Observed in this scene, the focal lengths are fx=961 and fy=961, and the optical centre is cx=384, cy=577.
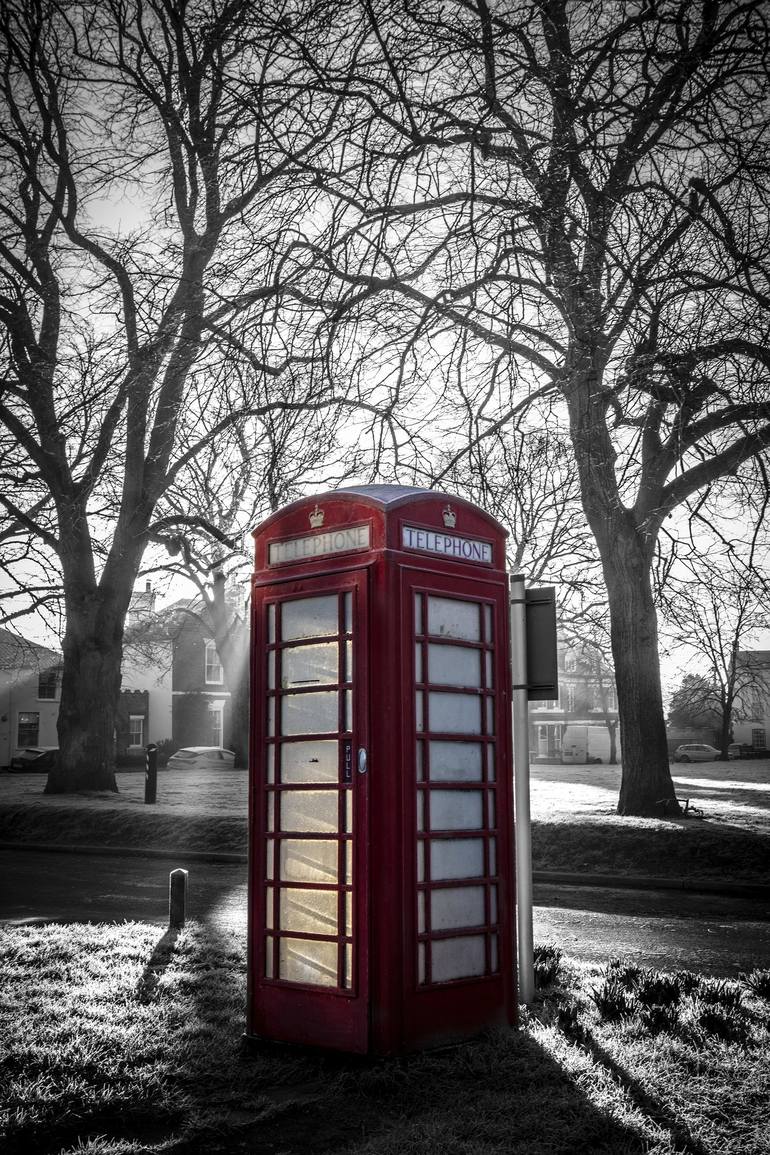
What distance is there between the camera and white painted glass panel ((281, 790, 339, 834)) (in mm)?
5176

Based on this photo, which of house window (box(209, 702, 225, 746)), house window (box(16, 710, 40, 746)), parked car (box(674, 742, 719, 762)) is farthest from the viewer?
parked car (box(674, 742, 719, 762))

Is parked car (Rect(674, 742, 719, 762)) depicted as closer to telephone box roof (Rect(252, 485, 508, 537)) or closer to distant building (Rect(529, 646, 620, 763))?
distant building (Rect(529, 646, 620, 763))

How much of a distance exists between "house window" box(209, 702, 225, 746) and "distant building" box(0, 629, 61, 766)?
28.7 feet

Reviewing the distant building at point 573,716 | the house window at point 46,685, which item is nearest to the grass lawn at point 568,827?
the house window at point 46,685

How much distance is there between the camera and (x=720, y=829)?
530 inches

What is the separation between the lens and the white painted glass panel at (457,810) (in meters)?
5.22

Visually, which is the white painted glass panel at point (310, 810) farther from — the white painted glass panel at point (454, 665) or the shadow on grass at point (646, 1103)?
the shadow on grass at point (646, 1103)

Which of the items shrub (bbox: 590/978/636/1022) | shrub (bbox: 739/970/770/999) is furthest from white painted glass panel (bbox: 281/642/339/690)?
shrub (bbox: 739/970/770/999)

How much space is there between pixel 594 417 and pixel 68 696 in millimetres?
15922

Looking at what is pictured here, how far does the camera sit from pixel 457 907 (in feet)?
17.2

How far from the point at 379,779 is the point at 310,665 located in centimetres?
80

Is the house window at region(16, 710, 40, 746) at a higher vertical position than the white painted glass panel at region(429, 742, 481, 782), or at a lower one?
lower

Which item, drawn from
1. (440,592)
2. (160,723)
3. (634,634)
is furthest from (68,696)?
(160,723)

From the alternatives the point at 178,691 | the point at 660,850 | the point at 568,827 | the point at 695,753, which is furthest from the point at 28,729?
the point at 660,850
